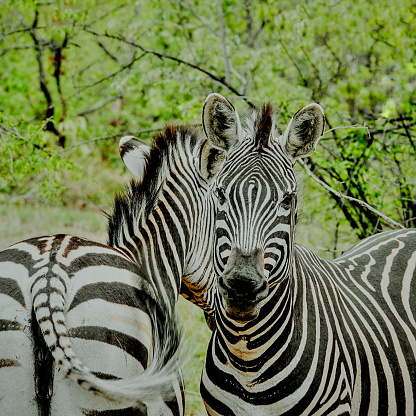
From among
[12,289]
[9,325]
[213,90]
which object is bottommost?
[9,325]

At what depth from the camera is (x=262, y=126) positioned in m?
2.44

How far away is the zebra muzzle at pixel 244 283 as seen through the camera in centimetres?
201

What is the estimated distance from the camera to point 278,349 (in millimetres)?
2338

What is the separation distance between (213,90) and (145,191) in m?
6.41

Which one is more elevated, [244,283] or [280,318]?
[244,283]

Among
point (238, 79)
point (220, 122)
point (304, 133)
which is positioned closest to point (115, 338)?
point (220, 122)

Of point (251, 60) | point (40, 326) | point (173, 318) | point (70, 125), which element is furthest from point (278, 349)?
point (251, 60)

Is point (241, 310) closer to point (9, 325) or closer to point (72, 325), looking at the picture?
point (72, 325)

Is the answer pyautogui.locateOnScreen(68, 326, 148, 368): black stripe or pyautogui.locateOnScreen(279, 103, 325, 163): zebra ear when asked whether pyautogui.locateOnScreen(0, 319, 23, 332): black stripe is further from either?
pyautogui.locateOnScreen(279, 103, 325, 163): zebra ear

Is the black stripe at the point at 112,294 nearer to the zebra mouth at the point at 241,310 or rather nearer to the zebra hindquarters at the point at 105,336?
the zebra hindquarters at the point at 105,336

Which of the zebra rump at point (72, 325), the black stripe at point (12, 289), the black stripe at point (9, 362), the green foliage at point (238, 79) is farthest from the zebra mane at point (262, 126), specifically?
A: the black stripe at point (9, 362)

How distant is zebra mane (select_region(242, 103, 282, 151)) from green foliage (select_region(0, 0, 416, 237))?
4.12 feet

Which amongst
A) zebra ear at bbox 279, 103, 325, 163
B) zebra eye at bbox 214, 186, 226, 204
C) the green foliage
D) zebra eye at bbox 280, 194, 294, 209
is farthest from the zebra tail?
the green foliage

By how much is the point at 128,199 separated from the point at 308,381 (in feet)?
5.02
